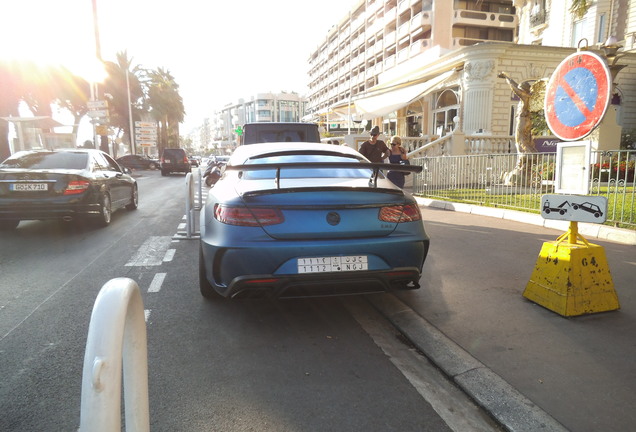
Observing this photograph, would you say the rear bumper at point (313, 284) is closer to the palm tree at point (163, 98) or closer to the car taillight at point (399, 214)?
the car taillight at point (399, 214)

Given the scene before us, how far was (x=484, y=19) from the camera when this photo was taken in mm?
38219

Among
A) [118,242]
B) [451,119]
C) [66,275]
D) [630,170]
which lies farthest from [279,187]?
[451,119]

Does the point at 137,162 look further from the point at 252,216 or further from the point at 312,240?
the point at 312,240

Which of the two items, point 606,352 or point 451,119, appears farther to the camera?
point 451,119

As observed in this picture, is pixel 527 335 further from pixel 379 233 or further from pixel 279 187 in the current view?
pixel 279 187

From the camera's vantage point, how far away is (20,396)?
2410 mm

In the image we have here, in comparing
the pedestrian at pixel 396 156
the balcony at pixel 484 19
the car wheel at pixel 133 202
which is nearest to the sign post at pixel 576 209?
the pedestrian at pixel 396 156

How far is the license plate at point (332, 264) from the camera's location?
9.97ft

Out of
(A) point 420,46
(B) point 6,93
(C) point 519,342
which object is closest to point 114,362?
(C) point 519,342

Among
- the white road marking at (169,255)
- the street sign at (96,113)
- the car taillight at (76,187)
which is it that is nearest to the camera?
the white road marking at (169,255)

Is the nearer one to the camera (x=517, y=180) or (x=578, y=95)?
(x=578, y=95)

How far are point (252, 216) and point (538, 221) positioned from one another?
6.31m

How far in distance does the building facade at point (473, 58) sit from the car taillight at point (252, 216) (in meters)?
3.41

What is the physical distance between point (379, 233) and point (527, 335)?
1.35 meters
